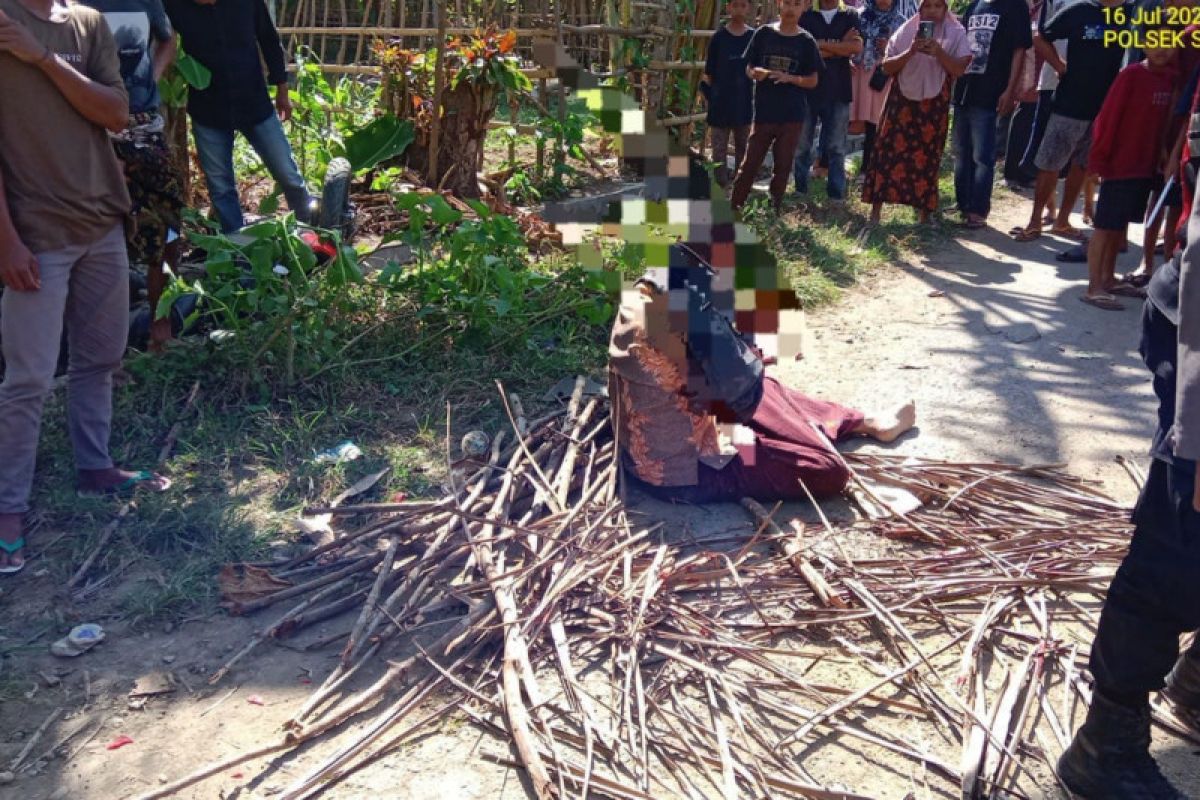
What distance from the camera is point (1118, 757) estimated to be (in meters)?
2.26

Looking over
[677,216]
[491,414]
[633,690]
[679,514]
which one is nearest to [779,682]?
[633,690]

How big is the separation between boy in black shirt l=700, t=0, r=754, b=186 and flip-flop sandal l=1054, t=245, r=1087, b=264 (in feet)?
7.91

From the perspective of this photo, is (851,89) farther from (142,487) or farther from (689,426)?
(142,487)

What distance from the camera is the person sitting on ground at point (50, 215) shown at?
2963 millimetres

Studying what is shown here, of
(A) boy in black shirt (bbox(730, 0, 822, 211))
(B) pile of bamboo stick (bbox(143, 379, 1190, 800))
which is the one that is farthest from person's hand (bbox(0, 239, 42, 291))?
(A) boy in black shirt (bbox(730, 0, 822, 211))

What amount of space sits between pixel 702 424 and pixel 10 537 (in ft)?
7.47

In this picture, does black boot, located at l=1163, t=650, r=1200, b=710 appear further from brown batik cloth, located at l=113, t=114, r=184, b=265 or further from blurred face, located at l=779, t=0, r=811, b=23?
blurred face, located at l=779, t=0, r=811, b=23

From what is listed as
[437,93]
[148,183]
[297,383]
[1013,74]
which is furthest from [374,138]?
[1013,74]

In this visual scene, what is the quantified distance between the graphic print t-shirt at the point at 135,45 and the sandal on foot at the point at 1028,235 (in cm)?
592

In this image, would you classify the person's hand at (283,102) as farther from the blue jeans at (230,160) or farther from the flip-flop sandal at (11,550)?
the flip-flop sandal at (11,550)

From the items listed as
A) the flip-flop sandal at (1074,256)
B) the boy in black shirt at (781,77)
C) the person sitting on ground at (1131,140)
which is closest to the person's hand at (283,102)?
the boy in black shirt at (781,77)

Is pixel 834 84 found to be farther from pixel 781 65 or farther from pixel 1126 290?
pixel 1126 290

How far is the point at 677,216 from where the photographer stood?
2.55 m

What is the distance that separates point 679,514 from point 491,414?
3.30 ft
